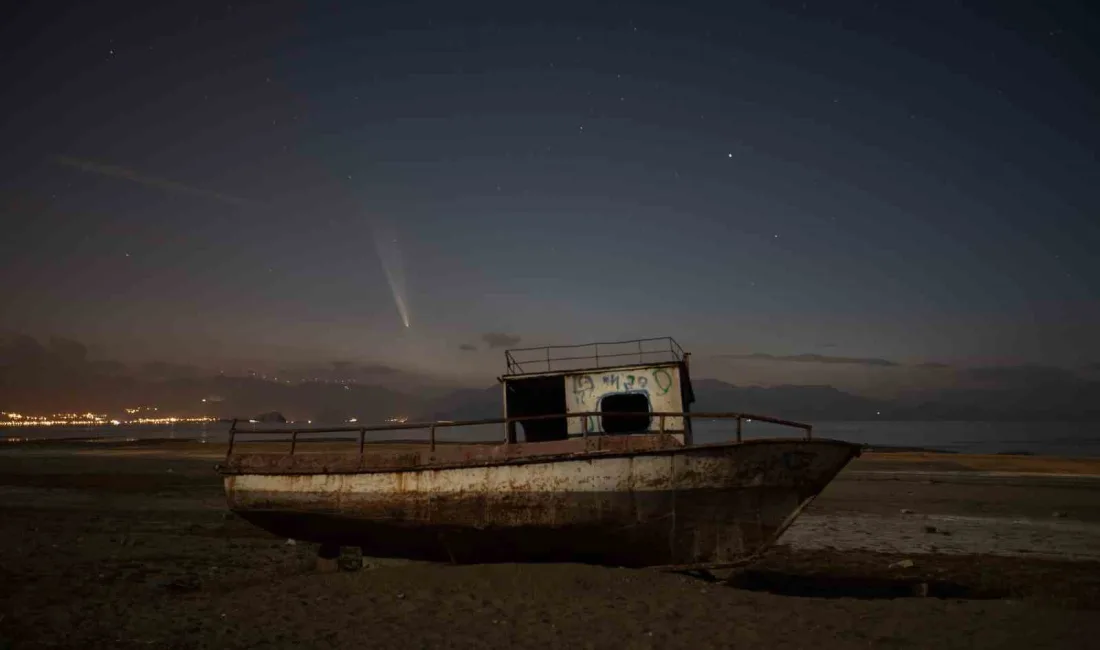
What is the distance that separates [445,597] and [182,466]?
33.3 metres

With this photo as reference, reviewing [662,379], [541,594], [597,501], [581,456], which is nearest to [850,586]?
[597,501]

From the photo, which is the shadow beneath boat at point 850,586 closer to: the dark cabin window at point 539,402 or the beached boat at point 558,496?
the beached boat at point 558,496

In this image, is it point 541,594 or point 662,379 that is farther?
point 662,379

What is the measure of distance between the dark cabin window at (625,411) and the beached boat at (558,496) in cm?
128

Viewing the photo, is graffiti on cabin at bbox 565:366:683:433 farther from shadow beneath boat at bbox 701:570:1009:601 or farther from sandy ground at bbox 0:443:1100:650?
sandy ground at bbox 0:443:1100:650

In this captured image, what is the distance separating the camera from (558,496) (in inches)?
392

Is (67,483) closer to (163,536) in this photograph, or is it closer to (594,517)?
(163,536)

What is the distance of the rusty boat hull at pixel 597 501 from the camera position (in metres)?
9.74

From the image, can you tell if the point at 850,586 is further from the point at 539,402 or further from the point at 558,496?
the point at 539,402

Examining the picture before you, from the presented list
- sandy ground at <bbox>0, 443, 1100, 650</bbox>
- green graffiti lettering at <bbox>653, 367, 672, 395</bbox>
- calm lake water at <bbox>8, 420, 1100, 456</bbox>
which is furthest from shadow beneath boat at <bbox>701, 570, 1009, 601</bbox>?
calm lake water at <bbox>8, 420, 1100, 456</bbox>

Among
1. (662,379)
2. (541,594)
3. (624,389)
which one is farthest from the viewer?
(624,389)

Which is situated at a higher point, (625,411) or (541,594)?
(625,411)

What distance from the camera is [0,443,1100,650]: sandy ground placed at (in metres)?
7.81

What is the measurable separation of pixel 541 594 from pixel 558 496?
4.73 feet
